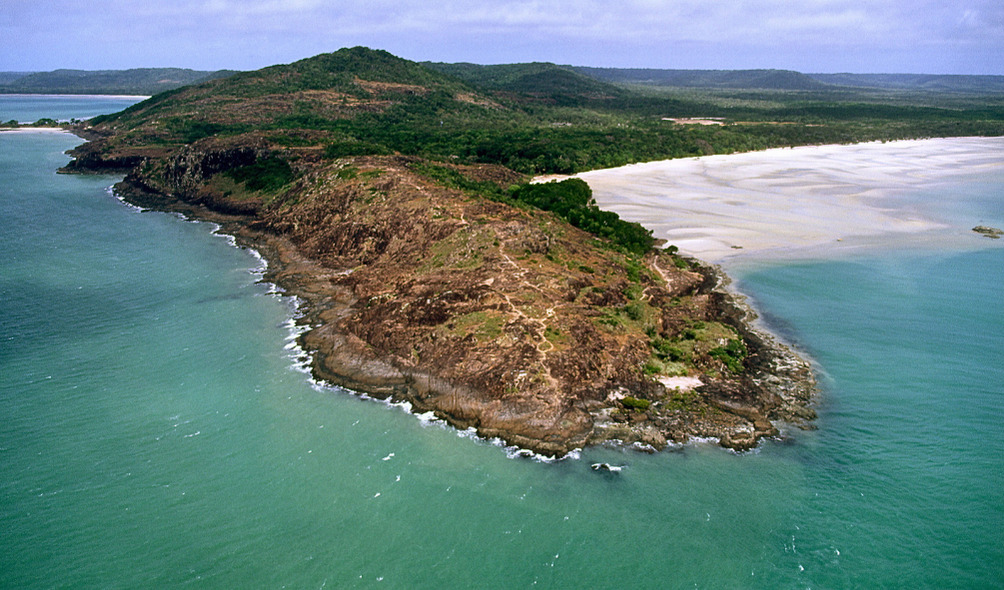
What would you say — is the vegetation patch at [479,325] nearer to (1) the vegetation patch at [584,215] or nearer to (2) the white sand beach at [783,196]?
(1) the vegetation patch at [584,215]

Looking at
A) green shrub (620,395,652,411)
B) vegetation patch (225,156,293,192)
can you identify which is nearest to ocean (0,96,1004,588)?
green shrub (620,395,652,411)

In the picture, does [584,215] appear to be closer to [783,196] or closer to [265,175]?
[265,175]

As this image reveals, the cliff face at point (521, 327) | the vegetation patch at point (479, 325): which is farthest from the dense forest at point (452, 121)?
the vegetation patch at point (479, 325)

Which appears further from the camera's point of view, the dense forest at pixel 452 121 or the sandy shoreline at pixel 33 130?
the sandy shoreline at pixel 33 130

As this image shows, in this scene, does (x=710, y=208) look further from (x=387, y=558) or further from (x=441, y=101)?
(x=441, y=101)

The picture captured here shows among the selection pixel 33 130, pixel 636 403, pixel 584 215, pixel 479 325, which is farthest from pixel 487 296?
pixel 33 130

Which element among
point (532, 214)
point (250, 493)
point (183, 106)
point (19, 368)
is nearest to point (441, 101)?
point (183, 106)
